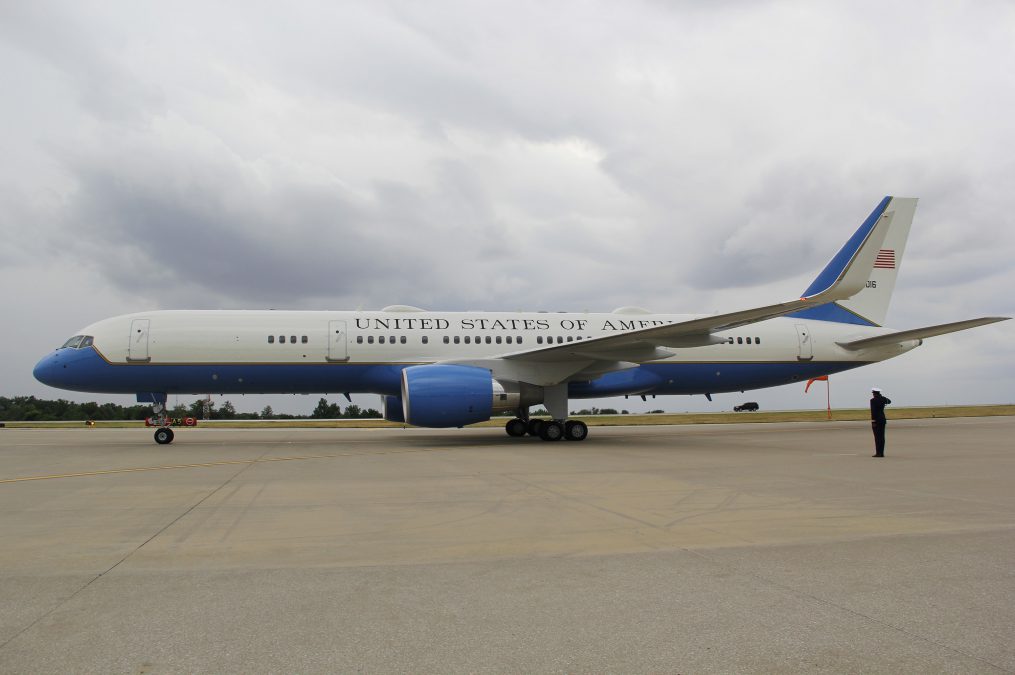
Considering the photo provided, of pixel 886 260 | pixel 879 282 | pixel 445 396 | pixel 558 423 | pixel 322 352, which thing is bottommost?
pixel 558 423

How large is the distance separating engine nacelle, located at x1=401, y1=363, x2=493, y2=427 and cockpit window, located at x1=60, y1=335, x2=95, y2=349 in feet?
28.4

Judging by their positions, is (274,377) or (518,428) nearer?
(274,377)

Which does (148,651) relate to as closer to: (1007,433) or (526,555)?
(526,555)

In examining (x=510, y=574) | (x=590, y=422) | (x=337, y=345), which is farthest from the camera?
(x=590, y=422)

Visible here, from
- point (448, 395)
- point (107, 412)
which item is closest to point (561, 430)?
point (448, 395)

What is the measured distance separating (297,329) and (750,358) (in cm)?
1447

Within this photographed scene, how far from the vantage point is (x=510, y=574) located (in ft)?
14.9

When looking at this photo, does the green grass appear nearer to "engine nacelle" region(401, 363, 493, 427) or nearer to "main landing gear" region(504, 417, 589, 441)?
"main landing gear" region(504, 417, 589, 441)

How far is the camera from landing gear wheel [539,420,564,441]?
17.7 meters

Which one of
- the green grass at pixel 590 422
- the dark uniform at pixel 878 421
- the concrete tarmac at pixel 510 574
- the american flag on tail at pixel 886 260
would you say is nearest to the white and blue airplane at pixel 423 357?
the dark uniform at pixel 878 421

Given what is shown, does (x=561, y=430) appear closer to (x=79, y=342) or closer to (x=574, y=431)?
(x=574, y=431)

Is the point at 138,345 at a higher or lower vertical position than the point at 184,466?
higher

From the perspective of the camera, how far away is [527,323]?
1984 cm

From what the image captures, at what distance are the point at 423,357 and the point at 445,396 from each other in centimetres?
304
